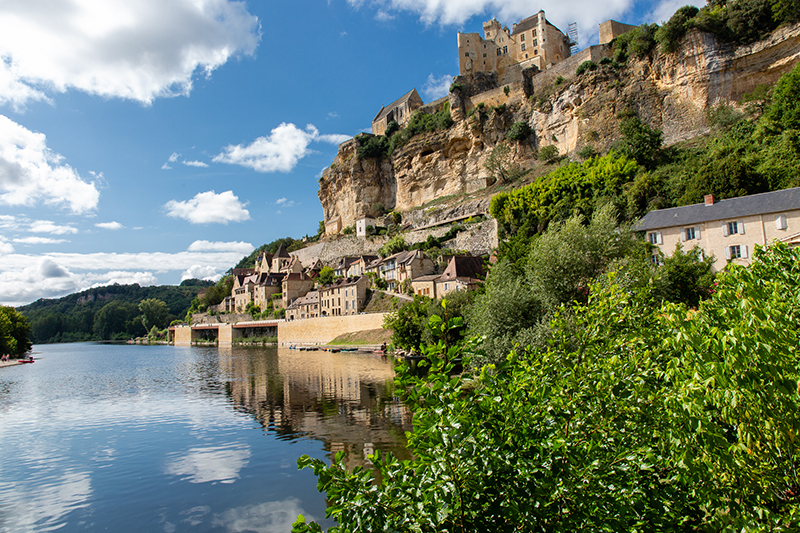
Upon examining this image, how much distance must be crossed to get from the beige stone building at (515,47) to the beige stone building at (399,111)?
10.4 m

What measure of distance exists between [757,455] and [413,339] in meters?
27.5

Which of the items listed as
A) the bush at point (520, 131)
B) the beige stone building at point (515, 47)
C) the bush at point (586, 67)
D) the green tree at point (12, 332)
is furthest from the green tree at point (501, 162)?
the green tree at point (12, 332)

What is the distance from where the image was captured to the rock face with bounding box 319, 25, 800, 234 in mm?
37781

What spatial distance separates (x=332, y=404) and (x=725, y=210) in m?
24.2

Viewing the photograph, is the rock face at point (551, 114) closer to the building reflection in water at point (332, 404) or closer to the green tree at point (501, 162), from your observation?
the green tree at point (501, 162)

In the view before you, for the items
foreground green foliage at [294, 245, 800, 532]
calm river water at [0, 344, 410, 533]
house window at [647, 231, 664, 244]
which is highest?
house window at [647, 231, 664, 244]

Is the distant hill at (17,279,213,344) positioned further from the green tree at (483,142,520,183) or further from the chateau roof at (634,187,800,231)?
the chateau roof at (634,187,800,231)

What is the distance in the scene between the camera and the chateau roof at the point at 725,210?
76.7 ft

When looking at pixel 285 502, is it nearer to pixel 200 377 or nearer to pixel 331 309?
pixel 200 377

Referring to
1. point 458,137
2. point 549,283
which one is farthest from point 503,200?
point 549,283

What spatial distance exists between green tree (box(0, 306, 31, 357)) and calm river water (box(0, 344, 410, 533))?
2749cm

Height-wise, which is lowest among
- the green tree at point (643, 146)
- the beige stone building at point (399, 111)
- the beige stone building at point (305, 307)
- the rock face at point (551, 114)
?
the beige stone building at point (305, 307)

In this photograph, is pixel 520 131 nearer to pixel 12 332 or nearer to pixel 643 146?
pixel 643 146

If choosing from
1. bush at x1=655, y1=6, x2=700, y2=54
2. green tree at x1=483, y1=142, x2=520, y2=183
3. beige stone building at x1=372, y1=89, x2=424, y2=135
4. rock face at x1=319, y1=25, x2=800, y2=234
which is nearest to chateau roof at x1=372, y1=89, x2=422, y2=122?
beige stone building at x1=372, y1=89, x2=424, y2=135
